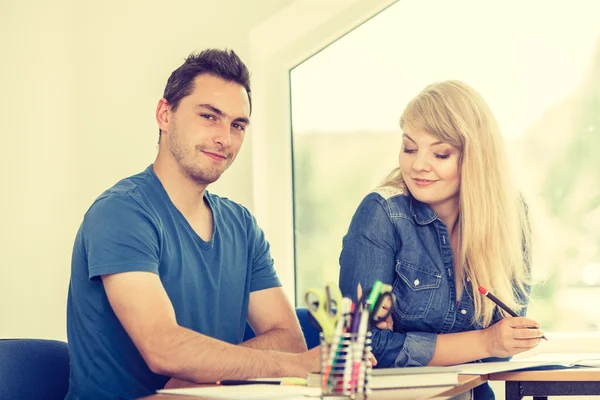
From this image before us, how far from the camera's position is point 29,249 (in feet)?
10.1

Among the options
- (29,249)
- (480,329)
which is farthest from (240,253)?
(29,249)

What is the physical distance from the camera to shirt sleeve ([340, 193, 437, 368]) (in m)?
2.12

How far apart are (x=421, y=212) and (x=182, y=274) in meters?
0.72

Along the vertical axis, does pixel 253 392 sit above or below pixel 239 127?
below

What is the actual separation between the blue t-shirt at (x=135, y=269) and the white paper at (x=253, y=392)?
40 centimetres

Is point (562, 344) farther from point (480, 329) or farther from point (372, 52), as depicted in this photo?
point (372, 52)

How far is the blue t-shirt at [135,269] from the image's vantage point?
6.22ft

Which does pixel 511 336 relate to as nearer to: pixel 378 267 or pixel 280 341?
pixel 378 267

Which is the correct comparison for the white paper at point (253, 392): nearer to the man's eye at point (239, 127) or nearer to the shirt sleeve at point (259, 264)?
the shirt sleeve at point (259, 264)

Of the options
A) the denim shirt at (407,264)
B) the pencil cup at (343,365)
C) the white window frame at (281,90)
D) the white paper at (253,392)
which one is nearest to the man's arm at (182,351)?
the white paper at (253,392)

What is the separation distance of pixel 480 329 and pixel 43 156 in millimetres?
1784

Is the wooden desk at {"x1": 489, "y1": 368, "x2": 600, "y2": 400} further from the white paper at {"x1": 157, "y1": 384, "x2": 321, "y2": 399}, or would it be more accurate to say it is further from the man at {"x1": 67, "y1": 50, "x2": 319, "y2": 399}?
the white paper at {"x1": 157, "y1": 384, "x2": 321, "y2": 399}

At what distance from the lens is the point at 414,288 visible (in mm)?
2258

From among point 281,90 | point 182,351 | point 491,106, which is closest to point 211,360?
point 182,351
